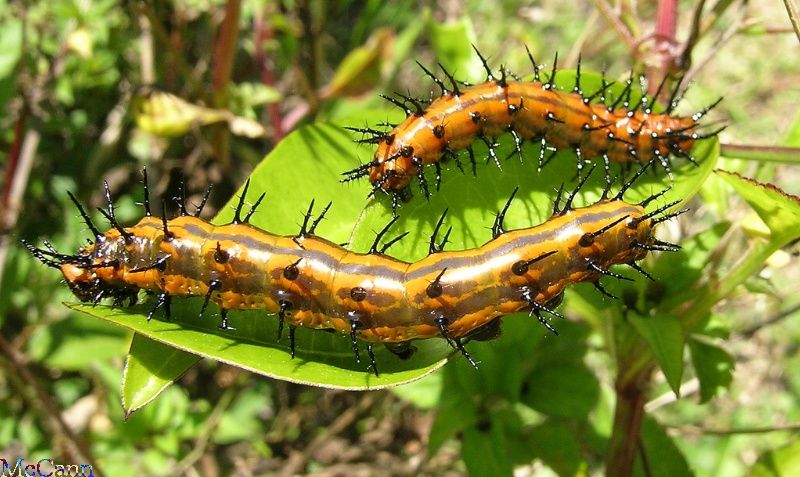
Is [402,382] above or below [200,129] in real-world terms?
below

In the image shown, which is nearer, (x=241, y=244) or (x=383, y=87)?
(x=241, y=244)

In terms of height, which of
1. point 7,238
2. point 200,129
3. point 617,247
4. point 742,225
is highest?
point 200,129

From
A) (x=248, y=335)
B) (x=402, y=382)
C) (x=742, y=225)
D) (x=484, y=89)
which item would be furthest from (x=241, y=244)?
(x=742, y=225)

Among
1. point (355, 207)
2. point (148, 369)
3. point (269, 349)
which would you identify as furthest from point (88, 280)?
point (355, 207)

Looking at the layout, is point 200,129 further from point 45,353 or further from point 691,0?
point 691,0

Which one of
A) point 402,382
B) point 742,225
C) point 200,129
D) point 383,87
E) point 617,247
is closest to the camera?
point 402,382

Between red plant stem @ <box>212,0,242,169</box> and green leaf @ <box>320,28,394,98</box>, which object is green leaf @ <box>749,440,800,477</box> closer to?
green leaf @ <box>320,28,394,98</box>
